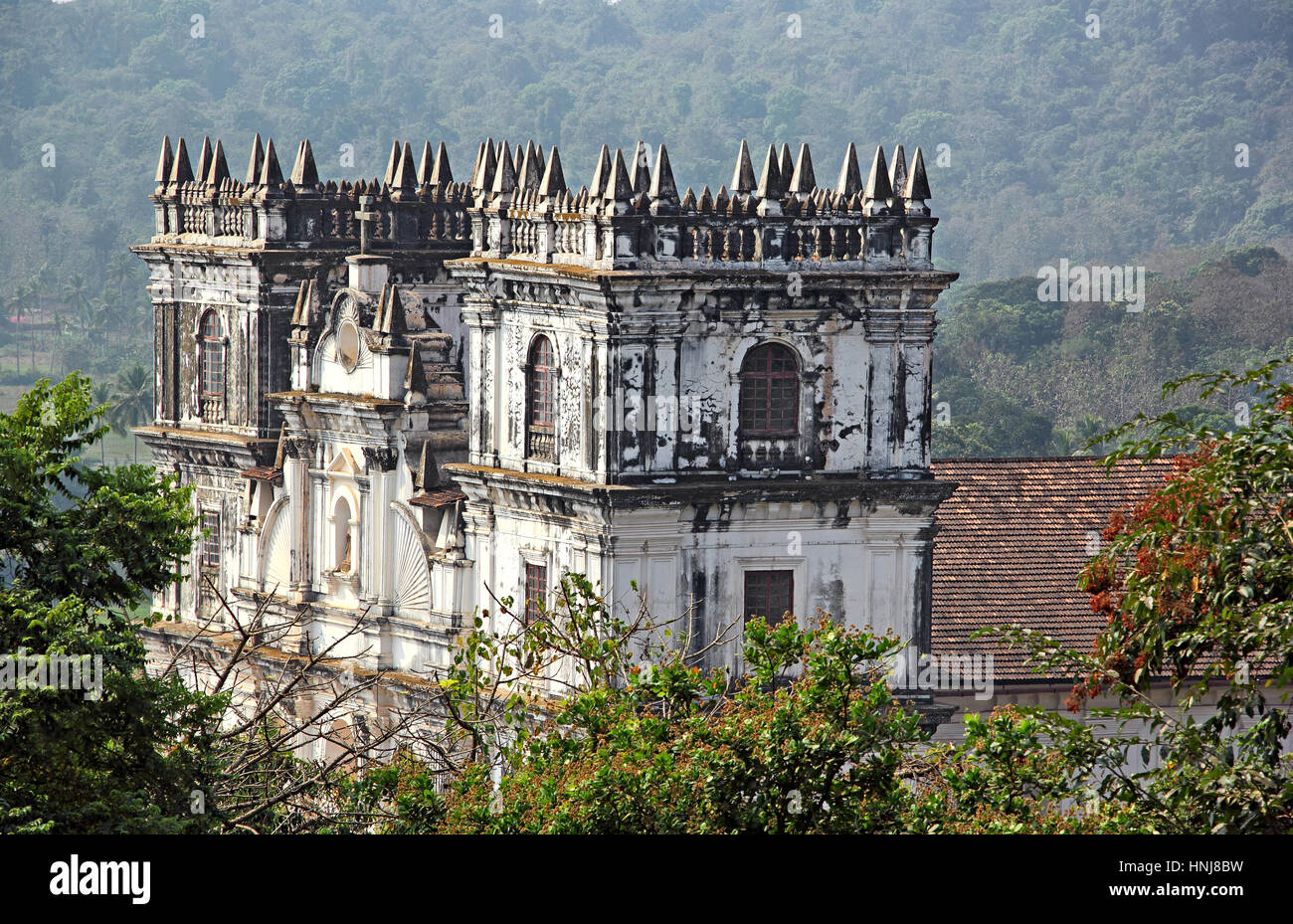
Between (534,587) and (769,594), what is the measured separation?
3.72m

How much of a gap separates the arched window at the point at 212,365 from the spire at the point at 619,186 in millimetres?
14493

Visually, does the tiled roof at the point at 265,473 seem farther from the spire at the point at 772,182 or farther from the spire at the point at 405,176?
the spire at the point at 772,182

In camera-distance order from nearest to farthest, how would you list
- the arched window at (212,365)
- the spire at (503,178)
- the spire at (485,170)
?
1. the spire at (503,178)
2. the spire at (485,170)
3. the arched window at (212,365)

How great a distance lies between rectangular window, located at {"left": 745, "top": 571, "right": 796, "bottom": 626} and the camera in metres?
38.6

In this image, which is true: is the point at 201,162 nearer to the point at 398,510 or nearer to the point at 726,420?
the point at 398,510

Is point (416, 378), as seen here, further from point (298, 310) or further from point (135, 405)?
point (135, 405)

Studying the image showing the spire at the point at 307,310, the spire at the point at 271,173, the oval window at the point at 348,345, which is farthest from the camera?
the spire at the point at 271,173

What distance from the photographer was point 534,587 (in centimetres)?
3972

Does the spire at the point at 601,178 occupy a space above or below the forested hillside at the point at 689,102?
below

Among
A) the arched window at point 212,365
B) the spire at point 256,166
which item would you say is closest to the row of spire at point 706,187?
the spire at point 256,166

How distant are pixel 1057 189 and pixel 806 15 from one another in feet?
93.6

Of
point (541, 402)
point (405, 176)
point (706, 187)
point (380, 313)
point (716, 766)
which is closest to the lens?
point (716, 766)

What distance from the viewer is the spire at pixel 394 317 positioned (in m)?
43.6

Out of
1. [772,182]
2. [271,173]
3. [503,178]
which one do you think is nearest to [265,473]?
[271,173]
